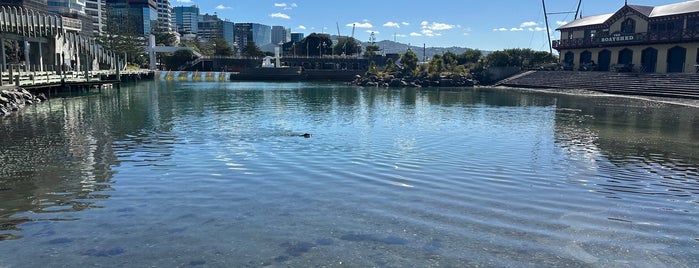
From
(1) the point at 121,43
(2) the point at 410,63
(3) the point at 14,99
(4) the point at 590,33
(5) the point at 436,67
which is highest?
(1) the point at 121,43

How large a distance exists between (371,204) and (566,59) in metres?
82.9

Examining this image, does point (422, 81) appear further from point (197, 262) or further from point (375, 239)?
point (197, 262)

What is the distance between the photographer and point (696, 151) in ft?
66.6

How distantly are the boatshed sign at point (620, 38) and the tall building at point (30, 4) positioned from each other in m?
132

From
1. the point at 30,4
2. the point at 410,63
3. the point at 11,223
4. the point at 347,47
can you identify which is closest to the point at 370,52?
the point at 347,47

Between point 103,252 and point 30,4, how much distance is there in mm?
152183

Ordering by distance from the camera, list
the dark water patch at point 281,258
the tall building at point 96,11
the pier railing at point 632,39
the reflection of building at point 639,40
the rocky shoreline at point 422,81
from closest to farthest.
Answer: the dark water patch at point 281,258, the pier railing at point 632,39, the reflection of building at point 639,40, the rocky shoreline at point 422,81, the tall building at point 96,11

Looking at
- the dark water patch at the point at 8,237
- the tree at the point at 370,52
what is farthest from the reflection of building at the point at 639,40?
the tree at the point at 370,52

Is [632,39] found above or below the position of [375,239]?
above

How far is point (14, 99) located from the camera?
A: 35531 mm

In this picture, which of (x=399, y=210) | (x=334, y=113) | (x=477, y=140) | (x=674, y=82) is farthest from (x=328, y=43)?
(x=399, y=210)

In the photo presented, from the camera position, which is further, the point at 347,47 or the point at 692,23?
the point at 347,47

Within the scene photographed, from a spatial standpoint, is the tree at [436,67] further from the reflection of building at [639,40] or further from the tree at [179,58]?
the tree at [179,58]

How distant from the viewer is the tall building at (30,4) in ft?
411
